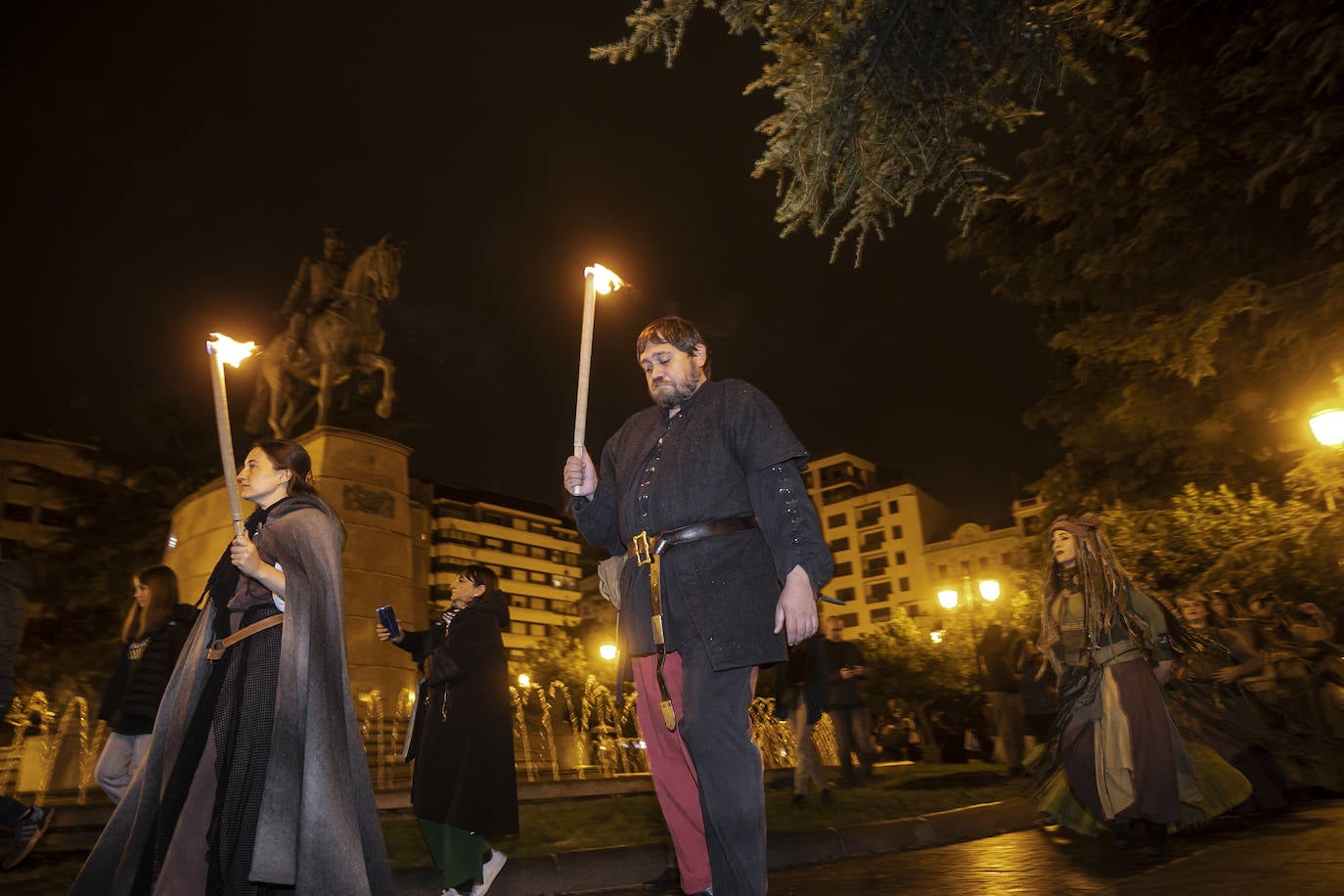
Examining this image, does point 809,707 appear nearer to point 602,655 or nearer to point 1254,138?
point 1254,138

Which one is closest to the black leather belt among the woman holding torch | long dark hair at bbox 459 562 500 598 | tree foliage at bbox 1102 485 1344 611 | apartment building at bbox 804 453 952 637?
the woman holding torch

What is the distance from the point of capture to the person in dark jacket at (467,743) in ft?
18.9

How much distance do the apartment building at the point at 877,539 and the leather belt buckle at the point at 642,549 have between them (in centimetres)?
8991

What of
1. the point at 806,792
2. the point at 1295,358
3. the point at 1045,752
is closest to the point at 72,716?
the point at 806,792

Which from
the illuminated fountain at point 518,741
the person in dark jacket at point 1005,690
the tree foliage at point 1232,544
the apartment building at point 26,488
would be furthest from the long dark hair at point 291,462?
the apartment building at point 26,488

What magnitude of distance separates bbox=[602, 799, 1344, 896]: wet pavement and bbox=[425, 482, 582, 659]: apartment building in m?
97.3

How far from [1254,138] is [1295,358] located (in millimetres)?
3009

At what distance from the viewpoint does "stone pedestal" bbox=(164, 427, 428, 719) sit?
14.1 meters

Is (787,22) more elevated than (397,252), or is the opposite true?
(397,252)

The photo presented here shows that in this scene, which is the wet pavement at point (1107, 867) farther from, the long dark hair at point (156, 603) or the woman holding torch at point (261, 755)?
the long dark hair at point (156, 603)

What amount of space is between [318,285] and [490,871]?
13631 mm

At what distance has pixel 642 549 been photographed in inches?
149

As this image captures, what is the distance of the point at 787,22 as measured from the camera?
440 cm

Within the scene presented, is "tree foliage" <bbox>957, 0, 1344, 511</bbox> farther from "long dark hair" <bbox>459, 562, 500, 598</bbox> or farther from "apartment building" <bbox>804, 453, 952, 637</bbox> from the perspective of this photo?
"apartment building" <bbox>804, 453, 952, 637</bbox>
